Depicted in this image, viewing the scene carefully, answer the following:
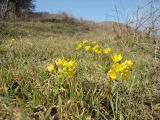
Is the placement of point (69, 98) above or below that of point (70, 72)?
below

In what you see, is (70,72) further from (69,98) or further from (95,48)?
(95,48)

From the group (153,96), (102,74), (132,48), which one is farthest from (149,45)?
(153,96)

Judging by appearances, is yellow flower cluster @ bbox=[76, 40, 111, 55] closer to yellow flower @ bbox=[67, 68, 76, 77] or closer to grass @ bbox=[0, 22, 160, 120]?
grass @ bbox=[0, 22, 160, 120]

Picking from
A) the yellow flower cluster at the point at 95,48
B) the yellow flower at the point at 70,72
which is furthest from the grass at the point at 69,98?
the yellow flower cluster at the point at 95,48

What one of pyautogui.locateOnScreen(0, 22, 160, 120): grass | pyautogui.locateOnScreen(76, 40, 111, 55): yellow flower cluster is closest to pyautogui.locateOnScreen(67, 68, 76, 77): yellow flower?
pyautogui.locateOnScreen(0, 22, 160, 120): grass

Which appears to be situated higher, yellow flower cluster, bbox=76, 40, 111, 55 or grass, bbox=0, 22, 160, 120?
yellow flower cluster, bbox=76, 40, 111, 55

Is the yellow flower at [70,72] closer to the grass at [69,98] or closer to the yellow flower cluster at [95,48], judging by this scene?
the grass at [69,98]

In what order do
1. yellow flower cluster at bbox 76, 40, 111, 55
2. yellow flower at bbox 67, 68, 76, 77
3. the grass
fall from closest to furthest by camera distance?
the grass → yellow flower at bbox 67, 68, 76, 77 → yellow flower cluster at bbox 76, 40, 111, 55

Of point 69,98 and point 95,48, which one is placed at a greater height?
point 95,48

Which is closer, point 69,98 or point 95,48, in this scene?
point 69,98

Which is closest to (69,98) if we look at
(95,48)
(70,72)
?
(70,72)

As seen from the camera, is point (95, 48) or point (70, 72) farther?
point (95, 48)

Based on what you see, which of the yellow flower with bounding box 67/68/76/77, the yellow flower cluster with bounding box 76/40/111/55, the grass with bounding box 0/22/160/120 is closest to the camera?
the grass with bounding box 0/22/160/120
